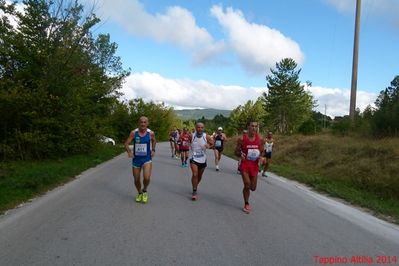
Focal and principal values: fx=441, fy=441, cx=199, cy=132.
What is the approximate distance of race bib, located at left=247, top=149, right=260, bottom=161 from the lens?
9.05 metres

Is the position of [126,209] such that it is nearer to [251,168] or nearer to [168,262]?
[251,168]

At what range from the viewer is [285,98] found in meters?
67.0

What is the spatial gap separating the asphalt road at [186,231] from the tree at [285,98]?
56964 millimetres

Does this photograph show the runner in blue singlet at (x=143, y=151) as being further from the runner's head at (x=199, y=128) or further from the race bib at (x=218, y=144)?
the race bib at (x=218, y=144)

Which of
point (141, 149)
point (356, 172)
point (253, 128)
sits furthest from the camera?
point (356, 172)

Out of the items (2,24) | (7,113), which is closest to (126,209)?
(7,113)

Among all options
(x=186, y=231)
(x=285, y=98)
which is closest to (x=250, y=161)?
(x=186, y=231)

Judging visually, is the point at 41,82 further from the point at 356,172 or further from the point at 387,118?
the point at 387,118

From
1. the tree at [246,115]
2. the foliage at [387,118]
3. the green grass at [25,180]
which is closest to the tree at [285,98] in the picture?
the tree at [246,115]

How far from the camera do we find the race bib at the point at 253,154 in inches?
356

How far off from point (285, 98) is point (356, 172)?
5253 cm

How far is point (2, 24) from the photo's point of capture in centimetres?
1902

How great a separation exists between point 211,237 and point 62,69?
1500 centimetres

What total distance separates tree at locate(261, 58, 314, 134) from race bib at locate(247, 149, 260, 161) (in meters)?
57.7
